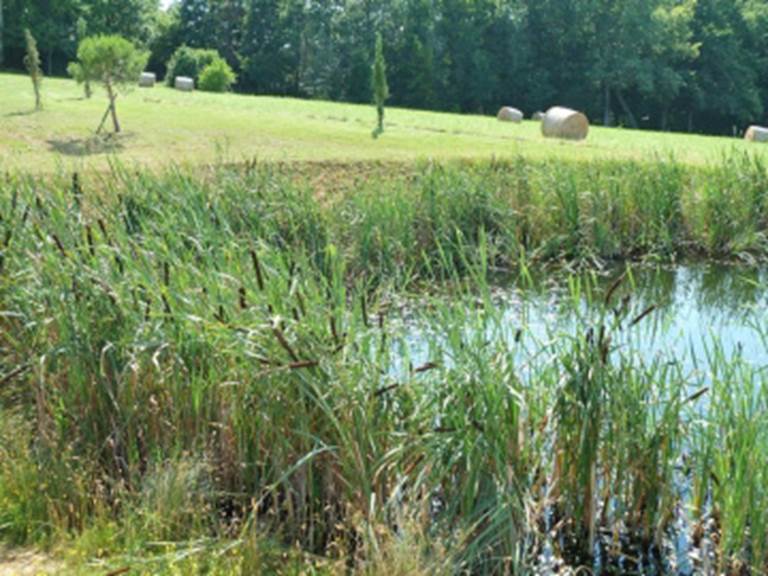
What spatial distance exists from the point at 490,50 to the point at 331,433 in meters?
49.9

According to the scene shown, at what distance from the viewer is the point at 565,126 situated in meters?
26.1

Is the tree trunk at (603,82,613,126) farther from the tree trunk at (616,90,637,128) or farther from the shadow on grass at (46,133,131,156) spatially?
the shadow on grass at (46,133,131,156)

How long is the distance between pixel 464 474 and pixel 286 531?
38.4 inches

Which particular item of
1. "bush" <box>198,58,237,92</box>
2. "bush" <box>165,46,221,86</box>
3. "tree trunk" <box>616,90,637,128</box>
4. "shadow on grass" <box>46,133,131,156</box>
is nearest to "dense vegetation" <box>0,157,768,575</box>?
"shadow on grass" <box>46,133,131,156</box>

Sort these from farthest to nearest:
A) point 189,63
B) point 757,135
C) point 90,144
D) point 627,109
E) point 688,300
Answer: point 627,109
point 189,63
point 757,135
point 90,144
point 688,300

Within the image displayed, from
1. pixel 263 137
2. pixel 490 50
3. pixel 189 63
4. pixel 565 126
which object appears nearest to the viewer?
pixel 263 137

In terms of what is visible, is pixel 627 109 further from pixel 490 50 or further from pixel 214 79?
pixel 214 79

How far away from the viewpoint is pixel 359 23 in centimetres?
5338

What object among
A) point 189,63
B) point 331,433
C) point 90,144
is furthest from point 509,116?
point 331,433

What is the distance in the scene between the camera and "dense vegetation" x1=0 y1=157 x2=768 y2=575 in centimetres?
430

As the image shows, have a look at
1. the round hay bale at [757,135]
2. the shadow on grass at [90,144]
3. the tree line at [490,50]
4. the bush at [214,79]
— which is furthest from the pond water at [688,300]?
the tree line at [490,50]

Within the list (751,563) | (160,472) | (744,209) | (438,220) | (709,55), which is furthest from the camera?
(709,55)

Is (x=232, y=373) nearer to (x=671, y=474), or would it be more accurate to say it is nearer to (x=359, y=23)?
(x=671, y=474)

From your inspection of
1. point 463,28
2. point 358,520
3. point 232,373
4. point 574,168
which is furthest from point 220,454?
point 463,28
